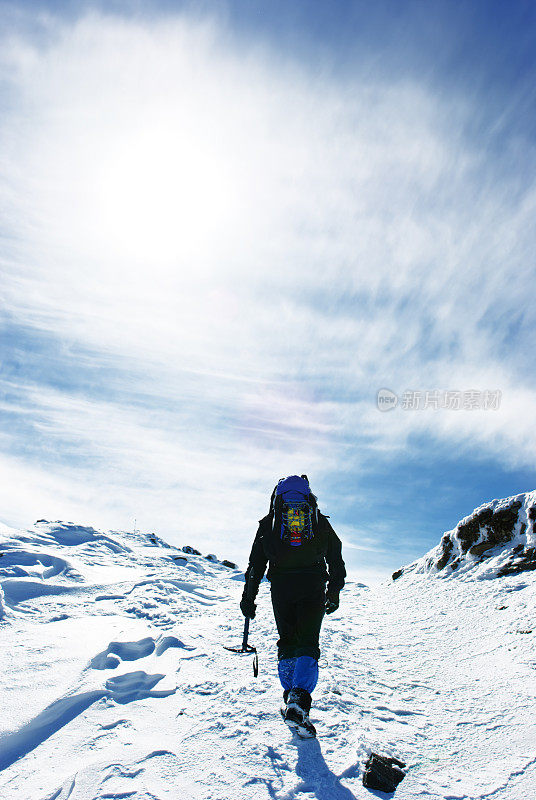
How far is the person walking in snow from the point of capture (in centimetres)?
412

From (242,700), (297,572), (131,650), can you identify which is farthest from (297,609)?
(131,650)

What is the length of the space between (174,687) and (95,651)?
178cm

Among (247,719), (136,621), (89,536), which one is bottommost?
(247,719)

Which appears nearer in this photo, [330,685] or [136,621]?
[330,685]

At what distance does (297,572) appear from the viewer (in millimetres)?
4645

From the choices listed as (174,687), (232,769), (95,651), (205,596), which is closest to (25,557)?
(205,596)

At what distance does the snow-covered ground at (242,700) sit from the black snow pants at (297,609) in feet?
2.18

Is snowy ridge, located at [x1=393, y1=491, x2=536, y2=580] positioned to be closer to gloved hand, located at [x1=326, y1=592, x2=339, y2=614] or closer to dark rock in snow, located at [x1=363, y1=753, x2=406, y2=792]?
gloved hand, located at [x1=326, y1=592, x2=339, y2=614]

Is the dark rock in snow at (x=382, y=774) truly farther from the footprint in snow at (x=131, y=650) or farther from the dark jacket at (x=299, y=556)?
the footprint in snow at (x=131, y=650)

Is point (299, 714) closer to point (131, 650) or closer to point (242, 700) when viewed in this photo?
point (242, 700)

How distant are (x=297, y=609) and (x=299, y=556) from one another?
1.65 ft

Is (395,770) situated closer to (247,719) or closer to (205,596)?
(247,719)

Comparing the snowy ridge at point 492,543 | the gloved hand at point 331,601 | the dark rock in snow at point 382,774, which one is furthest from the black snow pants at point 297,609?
the snowy ridge at point 492,543

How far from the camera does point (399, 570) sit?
57.9 ft
